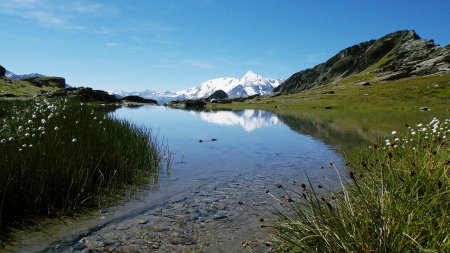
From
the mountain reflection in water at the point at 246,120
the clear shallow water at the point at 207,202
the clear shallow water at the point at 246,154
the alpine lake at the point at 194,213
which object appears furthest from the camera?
the mountain reflection in water at the point at 246,120

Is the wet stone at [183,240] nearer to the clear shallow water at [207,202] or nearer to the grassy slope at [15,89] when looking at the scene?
the clear shallow water at [207,202]

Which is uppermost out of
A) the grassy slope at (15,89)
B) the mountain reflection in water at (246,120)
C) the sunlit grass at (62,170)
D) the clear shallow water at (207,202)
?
the grassy slope at (15,89)

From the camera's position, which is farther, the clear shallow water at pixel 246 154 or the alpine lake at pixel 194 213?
the clear shallow water at pixel 246 154

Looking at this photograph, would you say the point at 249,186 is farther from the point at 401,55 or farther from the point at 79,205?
the point at 401,55

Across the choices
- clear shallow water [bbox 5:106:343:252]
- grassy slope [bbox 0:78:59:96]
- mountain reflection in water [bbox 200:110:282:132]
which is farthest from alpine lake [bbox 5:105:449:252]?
grassy slope [bbox 0:78:59:96]

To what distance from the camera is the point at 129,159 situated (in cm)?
1661

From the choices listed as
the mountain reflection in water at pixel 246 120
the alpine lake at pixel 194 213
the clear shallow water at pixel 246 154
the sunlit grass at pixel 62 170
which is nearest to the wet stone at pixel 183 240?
the alpine lake at pixel 194 213

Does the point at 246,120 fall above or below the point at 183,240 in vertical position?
below

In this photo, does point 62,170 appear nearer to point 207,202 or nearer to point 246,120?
point 207,202

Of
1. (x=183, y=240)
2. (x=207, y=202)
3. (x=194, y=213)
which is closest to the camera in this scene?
(x=183, y=240)

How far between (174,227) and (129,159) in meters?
7.15

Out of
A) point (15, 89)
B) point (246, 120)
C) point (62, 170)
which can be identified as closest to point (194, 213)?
point (62, 170)

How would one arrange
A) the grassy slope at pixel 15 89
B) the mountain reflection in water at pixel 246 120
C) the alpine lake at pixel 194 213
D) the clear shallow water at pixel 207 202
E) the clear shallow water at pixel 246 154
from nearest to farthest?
the alpine lake at pixel 194 213
the clear shallow water at pixel 207 202
the clear shallow water at pixel 246 154
the mountain reflection in water at pixel 246 120
the grassy slope at pixel 15 89

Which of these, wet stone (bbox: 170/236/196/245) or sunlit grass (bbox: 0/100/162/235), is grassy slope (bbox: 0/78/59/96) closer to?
sunlit grass (bbox: 0/100/162/235)
